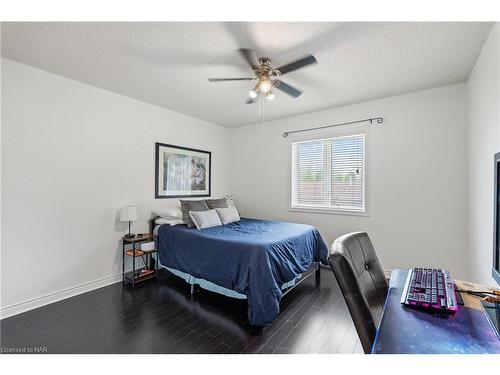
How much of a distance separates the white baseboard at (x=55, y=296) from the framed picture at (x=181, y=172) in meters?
1.32

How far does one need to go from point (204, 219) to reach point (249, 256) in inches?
47.5

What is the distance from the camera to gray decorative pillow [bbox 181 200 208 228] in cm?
331

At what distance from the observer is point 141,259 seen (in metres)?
3.47

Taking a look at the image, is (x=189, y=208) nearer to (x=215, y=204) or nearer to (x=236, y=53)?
(x=215, y=204)

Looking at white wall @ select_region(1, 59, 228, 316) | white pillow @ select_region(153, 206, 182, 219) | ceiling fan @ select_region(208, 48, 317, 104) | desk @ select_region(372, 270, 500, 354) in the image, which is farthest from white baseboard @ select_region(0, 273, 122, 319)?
desk @ select_region(372, 270, 500, 354)

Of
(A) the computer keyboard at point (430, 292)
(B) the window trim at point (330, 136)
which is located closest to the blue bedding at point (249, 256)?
(B) the window trim at point (330, 136)

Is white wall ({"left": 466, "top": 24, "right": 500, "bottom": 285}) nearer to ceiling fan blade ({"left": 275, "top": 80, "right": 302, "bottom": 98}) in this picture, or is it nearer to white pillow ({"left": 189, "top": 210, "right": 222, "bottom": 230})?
ceiling fan blade ({"left": 275, "top": 80, "right": 302, "bottom": 98})

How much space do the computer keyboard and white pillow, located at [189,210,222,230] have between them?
8.06 feet

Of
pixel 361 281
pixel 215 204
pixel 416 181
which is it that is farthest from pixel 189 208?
pixel 416 181

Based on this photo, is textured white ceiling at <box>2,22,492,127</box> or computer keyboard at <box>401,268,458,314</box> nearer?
computer keyboard at <box>401,268,458,314</box>

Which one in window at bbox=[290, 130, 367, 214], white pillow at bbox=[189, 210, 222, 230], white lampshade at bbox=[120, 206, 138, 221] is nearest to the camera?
white lampshade at bbox=[120, 206, 138, 221]
